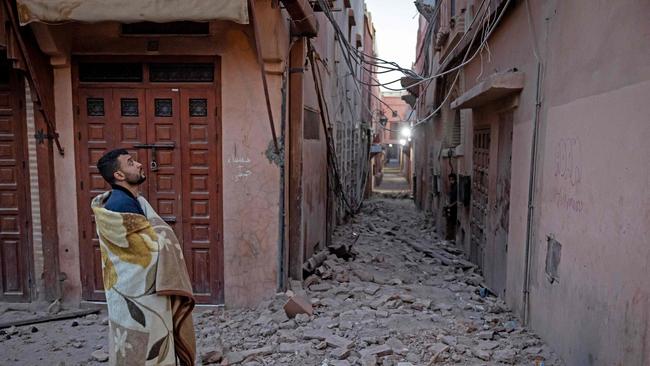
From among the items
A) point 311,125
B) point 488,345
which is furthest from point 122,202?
point 311,125

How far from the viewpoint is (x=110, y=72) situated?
5965 millimetres

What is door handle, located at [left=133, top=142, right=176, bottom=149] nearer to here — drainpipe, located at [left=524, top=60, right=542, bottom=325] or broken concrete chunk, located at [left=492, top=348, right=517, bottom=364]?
drainpipe, located at [left=524, top=60, right=542, bottom=325]

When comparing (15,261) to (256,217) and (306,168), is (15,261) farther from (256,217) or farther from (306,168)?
(306,168)

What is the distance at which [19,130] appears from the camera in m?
6.01

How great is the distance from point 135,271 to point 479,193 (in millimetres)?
6263

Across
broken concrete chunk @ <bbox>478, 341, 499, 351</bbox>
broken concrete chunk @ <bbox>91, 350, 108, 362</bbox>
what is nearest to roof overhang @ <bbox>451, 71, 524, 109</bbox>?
broken concrete chunk @ <bbox>478, 341, 499, 351</bbox>

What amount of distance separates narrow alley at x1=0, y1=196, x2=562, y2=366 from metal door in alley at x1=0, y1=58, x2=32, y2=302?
0.90 m

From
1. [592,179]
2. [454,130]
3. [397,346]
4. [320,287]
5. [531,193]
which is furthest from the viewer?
[454,130]

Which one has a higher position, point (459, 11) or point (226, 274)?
point (459, 11)

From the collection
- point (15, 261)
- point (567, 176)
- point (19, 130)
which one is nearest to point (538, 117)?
point (567, 176)

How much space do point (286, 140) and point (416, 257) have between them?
4.44 metres

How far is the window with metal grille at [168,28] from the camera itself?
5770 mm

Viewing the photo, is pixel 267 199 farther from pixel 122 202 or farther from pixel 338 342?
pixel 122 202

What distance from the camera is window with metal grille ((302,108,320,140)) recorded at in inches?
286
